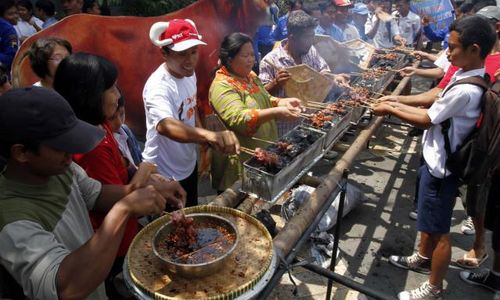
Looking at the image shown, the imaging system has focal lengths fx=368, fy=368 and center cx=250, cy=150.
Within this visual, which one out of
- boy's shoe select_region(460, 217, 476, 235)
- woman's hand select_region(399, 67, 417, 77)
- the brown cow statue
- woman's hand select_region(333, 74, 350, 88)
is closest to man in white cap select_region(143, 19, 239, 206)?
the brown cow statue

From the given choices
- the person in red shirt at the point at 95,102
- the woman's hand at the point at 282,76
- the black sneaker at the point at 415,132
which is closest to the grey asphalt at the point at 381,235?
the black sneaker at the point at 415,132

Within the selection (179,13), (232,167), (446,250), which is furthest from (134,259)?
(179,13)

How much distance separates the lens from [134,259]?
1782mm

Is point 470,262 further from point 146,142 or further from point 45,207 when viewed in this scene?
point 45,207

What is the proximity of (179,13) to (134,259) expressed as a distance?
4.71 m

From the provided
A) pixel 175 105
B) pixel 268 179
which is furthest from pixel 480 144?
pixel 175 105

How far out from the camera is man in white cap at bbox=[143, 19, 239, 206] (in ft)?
9.50

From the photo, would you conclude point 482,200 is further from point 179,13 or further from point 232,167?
point 179,13

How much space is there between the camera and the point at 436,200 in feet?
11.2

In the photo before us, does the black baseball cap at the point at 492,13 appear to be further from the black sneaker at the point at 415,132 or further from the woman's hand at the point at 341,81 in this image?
the black sneaker at the point at 415,132

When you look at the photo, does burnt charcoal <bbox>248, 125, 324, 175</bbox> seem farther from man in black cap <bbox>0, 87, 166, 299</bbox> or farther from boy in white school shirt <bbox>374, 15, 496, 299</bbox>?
man in black cap <bbox>0, 87, 166, 299</bbox>

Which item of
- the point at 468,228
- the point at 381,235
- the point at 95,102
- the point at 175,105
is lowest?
the point at 381,235

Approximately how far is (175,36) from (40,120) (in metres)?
1.82

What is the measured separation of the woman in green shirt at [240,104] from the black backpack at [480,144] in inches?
56.1
